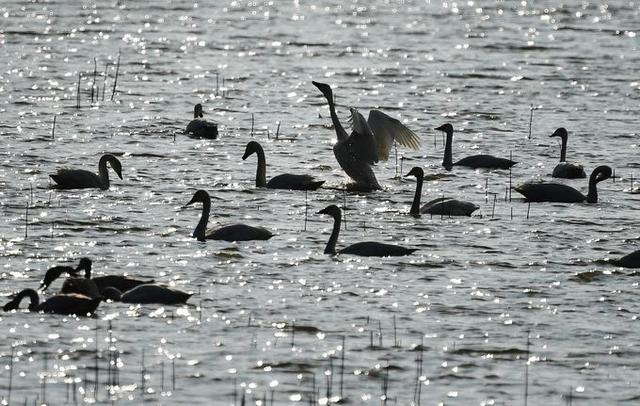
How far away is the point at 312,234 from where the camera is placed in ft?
55.4

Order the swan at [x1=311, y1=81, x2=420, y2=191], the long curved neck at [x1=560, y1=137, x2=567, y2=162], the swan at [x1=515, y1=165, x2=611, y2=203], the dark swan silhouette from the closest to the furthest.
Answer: the dark swan silhouette
the swan at [x1=515, y1=165, x2=611, y2=203]
the swan at [x1=311, y1=81, x2=420, y2=191]
the long curved neck at [x1=560, y1=137, x2=567, y2=162]

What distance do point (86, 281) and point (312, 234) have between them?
4.18m

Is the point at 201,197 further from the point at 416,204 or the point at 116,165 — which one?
the point at 116,165

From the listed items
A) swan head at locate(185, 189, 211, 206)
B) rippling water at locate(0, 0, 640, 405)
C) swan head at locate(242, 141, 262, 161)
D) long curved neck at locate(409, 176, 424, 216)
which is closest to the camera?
rippling water at locate(0, 0, 640, 405)

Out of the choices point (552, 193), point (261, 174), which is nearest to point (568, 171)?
point (552, 193)

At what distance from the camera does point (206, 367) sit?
11648mm

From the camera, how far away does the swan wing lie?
823 inches

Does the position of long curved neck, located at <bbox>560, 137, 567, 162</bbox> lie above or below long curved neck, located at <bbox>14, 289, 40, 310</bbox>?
above

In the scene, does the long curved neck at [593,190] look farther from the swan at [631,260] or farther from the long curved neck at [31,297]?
the long curved neck at [31,297]

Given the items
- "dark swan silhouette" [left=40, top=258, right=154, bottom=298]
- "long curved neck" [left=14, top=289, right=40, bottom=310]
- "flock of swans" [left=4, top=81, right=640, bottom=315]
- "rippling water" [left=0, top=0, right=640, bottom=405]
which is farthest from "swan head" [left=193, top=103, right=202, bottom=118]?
"long curved neck" [left=14, top=289, right=40, bottom=310]

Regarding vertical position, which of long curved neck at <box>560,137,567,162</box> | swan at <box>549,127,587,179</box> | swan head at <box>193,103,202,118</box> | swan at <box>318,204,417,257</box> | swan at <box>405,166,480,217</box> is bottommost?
swan at <box>318,204,417,257</box>

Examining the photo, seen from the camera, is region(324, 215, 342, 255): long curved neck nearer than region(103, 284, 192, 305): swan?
No

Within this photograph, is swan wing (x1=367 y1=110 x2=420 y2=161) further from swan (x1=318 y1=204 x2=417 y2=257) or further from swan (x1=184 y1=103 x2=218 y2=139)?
swan (x1=318 y1=204 x2=417 y2=257)

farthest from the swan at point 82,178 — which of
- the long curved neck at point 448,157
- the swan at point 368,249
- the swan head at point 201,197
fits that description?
the long curved neck at point 448,157
